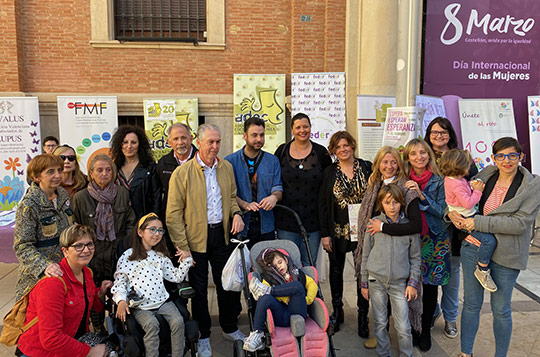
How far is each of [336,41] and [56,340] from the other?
834 centimetres

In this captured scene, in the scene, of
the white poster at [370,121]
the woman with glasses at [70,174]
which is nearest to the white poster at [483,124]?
the white poster at [370,121]

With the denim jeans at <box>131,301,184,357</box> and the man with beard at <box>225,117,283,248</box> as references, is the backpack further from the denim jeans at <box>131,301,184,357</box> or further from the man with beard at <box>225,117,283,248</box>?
the man with beard at <box>225,117,283,248</box>

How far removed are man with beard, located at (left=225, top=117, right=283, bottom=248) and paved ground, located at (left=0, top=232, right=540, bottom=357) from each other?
1060 millimetres

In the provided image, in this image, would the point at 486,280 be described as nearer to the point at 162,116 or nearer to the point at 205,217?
the point at 205,217

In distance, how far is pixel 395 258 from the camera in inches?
128

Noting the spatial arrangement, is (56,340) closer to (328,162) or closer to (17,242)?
(17,242)

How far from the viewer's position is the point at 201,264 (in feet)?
11.8

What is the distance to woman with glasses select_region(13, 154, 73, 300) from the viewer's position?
117 inches

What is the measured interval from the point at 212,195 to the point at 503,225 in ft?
7.61

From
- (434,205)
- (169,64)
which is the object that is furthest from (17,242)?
(169,64)

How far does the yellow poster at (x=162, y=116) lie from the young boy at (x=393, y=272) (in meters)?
6.50

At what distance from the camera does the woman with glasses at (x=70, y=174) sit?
13.0ft

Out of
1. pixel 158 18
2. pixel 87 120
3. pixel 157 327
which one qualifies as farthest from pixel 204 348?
pixel 158 18

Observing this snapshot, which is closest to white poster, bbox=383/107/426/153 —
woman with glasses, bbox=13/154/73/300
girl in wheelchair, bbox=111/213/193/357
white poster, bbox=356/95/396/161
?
white poster, bbox=356/95/396/161
